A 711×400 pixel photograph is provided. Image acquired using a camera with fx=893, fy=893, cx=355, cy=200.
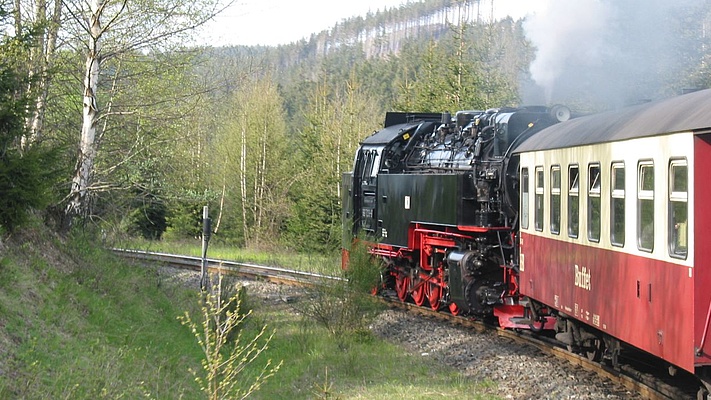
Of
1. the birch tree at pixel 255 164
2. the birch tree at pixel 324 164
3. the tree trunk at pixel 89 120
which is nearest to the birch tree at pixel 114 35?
the tree trunk at pixel 89 120

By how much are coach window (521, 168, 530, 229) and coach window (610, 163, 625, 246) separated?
3684 millimetres

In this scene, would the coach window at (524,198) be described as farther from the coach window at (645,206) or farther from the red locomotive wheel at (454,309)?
the coach window at (645,206)

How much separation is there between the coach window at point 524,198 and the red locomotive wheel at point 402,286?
5.69 meters

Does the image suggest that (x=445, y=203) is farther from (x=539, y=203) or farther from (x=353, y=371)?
(x=353, y=371)

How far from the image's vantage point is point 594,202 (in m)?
9.51

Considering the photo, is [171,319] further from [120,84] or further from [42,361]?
[42,361]

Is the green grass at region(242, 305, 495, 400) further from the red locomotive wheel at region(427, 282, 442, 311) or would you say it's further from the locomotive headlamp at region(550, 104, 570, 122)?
the locomotive headlamp at region(550, 104, 570, 122)

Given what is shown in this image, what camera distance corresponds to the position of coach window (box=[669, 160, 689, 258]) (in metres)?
6.89

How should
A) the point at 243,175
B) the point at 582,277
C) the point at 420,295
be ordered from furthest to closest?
1. the point at 243,175
2. the point at 420,295
3. the point at 582,277

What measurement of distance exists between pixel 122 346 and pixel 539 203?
5.79 metres

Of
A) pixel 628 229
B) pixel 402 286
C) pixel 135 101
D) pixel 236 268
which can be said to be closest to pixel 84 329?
pixel 135 101

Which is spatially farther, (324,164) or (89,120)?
(324,164)

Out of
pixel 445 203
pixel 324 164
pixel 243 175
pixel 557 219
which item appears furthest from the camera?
pixel 243 175

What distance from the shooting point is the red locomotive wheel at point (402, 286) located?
1831 centimetres
